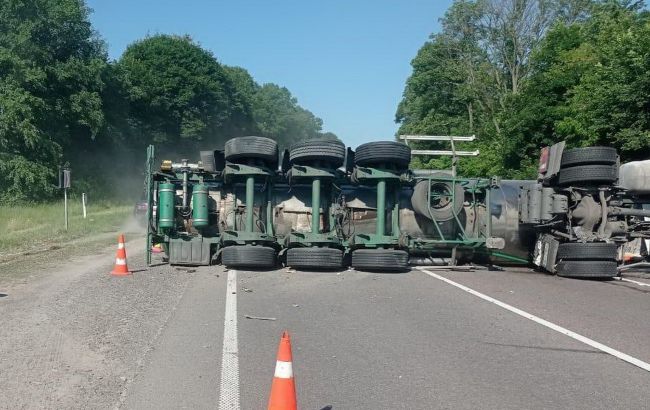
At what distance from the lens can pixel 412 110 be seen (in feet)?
192

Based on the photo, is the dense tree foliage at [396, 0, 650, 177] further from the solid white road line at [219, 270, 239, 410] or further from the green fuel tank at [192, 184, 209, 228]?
the solid white road line at [219, 270, 239, 410]

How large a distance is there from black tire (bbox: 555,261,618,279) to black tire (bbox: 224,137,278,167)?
242 inches

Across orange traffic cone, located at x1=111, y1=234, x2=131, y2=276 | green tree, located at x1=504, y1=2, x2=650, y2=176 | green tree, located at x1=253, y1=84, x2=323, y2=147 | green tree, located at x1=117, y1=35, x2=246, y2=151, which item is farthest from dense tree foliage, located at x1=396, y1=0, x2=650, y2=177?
green tree, located at x1=253, y1=84, x2=323, y2=147

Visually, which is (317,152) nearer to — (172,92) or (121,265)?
(121,265)

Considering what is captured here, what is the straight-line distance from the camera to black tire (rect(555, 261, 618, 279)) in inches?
475

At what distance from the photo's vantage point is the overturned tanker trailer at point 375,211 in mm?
12250

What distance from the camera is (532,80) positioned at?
33.8 meters

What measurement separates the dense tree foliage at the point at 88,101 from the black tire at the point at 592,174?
31203mm

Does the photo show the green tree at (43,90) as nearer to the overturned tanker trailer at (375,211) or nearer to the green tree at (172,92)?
the green tree at (172,92)

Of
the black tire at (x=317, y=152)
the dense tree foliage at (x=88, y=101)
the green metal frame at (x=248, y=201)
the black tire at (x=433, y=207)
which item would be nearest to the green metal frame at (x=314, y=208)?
the black tire at (x=317, y=152)

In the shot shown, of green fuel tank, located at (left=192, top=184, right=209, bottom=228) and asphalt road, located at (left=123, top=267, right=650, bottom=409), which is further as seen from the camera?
green fuel tank, located at (left=192, top=184, right=209, bottom=228)

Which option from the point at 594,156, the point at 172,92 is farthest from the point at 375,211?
the point at 172,92

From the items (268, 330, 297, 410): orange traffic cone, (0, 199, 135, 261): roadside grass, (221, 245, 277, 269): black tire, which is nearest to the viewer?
(268, 330, 297, 410): orange traffic cone

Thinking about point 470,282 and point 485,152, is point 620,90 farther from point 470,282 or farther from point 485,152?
point 485,152
